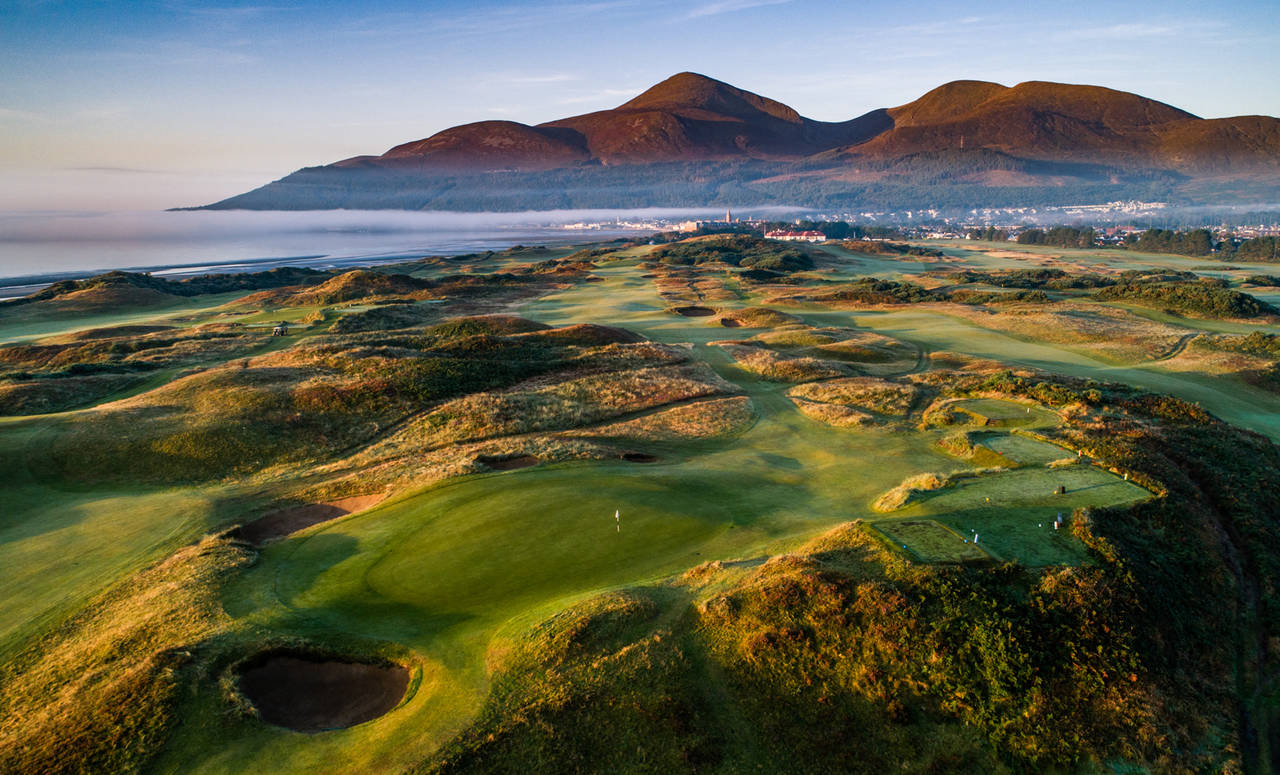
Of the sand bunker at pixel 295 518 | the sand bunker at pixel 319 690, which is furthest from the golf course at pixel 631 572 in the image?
the sand bunker at pixel 295 518

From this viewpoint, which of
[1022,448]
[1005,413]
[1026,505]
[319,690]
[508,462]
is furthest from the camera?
[1005,413]

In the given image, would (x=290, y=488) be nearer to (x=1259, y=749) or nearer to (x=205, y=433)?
(x=205, y=433)

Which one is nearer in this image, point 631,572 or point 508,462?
point 631,572

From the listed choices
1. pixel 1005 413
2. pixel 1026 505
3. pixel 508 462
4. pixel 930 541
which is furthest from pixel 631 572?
pixel 1005 413

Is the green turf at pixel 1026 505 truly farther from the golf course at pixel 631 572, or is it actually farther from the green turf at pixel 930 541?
the green turf at pixel 930 541

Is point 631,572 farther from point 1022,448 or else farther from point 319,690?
point 1022,448

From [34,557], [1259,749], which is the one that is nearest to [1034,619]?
[1259,749]

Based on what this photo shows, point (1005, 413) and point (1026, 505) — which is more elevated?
point (1026, 505)
